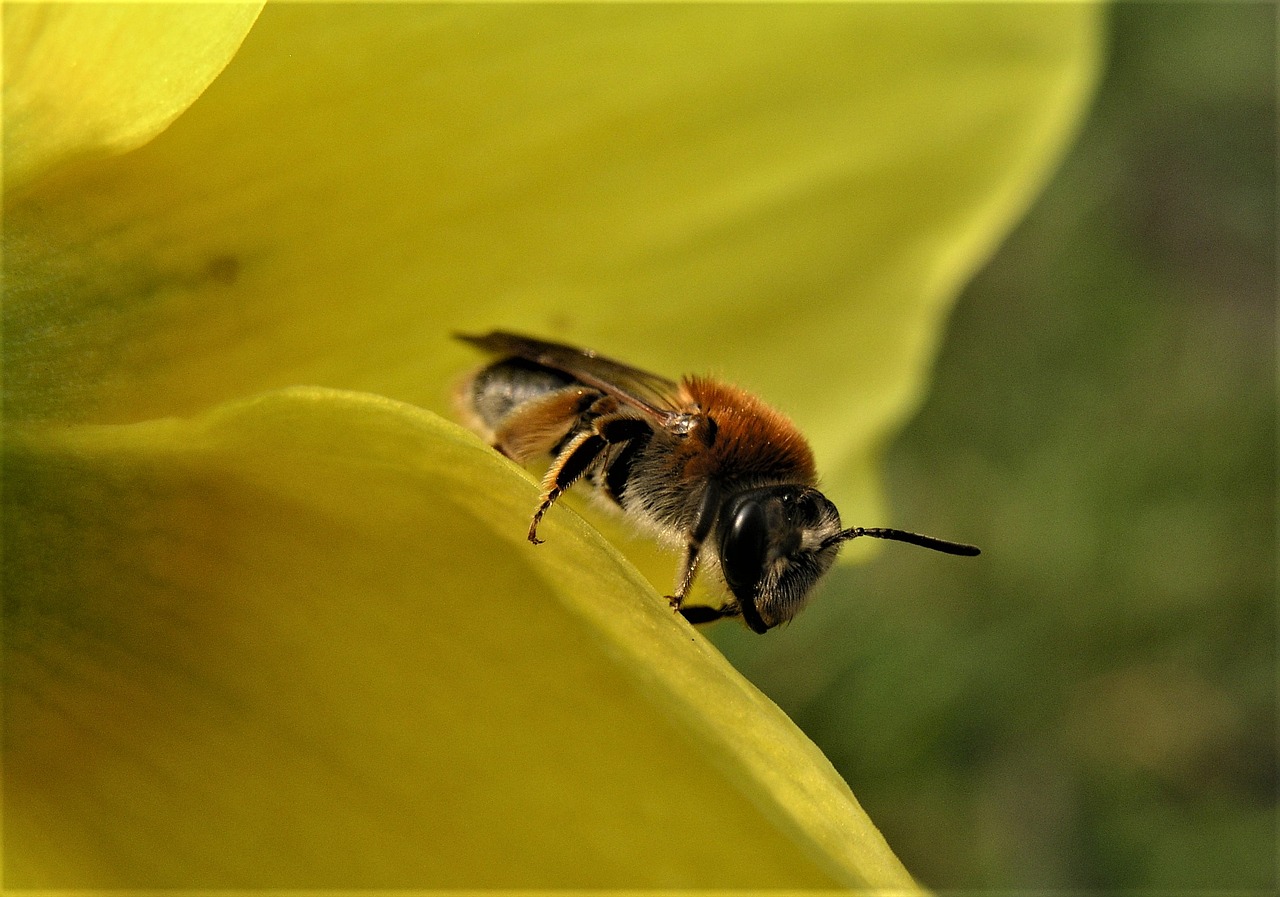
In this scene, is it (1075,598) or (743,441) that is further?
(1075,598)

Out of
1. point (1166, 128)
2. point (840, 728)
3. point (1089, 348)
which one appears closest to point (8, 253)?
point (840, 728)

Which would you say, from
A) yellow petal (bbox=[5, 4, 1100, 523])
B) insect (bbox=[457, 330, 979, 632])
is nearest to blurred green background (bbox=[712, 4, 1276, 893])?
yellow petal (bbox=[5, 4, 1100, 523])

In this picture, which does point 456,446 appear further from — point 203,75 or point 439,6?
point 439,6

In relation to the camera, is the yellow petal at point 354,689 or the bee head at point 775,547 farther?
the bee head at point 775,547

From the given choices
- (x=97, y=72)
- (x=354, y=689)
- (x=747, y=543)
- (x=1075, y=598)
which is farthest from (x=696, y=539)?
(x=1075, y=598)

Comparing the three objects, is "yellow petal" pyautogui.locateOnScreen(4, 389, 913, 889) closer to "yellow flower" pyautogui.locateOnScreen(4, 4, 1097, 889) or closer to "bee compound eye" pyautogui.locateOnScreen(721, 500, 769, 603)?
"yellow flower" pyautogui.locateOnScreen(4, 4, 1097, 889)

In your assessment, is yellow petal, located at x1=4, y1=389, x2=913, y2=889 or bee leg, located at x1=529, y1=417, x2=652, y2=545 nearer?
yellow petal, located at x1=4, y1=389, x2=913, y2=889

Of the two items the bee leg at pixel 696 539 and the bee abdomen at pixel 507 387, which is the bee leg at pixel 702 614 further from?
the bee abdomen at pixel 507 387

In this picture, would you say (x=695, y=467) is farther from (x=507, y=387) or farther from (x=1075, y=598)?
(x=1075, y=598)

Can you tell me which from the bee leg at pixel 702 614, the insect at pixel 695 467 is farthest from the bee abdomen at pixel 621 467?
the bee leg at pixel 702 614
